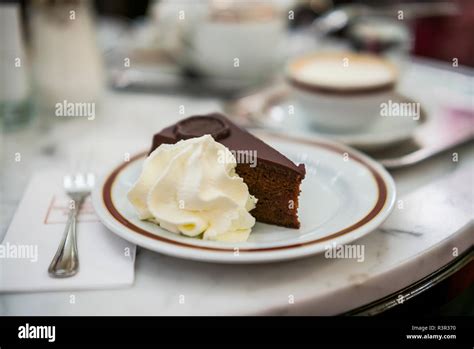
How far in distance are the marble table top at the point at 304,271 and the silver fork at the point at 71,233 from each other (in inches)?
1.5

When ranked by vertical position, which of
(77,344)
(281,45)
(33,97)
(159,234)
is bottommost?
(77,344)

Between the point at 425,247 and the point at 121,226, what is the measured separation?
15.8 inches

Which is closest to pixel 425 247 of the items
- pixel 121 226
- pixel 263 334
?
pixel 263 334

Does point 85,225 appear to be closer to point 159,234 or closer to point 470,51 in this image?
point 159,234

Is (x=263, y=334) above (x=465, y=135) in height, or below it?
below

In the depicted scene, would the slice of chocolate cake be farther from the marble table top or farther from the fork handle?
the fork handle

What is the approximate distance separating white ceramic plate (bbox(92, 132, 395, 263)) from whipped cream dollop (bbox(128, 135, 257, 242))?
0.06 feet

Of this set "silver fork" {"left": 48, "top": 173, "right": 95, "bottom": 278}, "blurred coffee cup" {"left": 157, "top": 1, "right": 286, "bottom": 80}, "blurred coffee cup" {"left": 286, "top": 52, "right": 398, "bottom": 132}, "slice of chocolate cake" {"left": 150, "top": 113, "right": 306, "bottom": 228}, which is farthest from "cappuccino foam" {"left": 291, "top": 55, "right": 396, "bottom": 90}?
"silver fork" {"left": 48, "top": 173, "right": 95, "bottom": 278}

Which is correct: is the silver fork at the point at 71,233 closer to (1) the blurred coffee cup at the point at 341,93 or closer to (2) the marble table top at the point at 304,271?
(2) the marble table top at the point at 304,271

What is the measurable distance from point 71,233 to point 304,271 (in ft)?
1.03

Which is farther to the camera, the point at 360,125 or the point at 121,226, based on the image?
the point at 360,125

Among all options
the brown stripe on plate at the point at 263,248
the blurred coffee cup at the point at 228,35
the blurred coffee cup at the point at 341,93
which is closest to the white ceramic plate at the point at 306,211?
the brown stripe on plate at the point at 263,248

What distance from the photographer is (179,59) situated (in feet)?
4.92

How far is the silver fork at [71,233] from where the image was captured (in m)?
0.70
